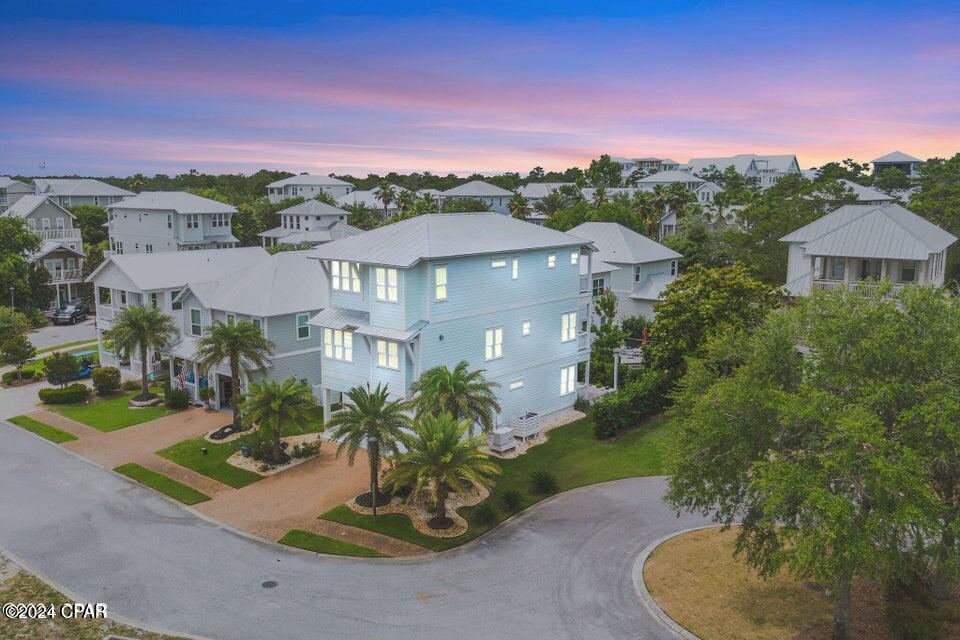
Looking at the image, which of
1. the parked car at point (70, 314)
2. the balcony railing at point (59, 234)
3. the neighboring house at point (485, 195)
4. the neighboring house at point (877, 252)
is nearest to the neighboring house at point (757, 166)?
A: the neighboring house at point (485, 195)

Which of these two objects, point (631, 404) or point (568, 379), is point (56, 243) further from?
point (631, 404)

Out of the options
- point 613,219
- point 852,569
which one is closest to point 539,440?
point 852,569

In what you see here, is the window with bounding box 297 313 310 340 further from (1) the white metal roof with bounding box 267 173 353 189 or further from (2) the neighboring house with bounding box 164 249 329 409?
(1) the white metal roof with bounding box 267 173 353 189

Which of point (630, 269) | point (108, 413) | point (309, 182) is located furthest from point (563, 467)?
Answer: point (309, 182)

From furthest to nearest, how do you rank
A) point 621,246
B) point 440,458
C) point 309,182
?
point 309,182 < point 621,246 < point 440,458

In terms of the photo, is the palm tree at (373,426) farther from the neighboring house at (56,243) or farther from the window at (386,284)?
the neighboring house at (56,243)

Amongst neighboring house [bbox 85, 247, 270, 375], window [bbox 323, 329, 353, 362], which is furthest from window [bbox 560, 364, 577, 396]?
neighboring house [bbox 85, 247, 270, 375]

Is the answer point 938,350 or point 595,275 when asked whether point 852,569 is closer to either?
point 938,350
